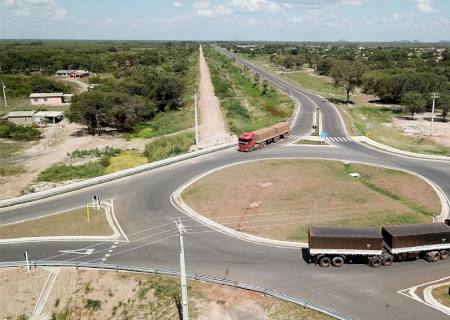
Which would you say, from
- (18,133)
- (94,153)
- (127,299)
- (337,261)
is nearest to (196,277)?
(127,299)

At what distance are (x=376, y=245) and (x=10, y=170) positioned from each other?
2023 inches

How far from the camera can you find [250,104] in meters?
105

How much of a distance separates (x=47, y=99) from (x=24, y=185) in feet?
236

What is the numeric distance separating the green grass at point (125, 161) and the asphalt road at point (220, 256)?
268 inches

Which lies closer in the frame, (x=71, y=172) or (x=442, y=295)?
(x=442, y=295)

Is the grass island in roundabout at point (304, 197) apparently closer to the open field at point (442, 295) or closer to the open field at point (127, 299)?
the open field at point (127, 299)

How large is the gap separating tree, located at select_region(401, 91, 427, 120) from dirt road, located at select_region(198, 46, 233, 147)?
141ft

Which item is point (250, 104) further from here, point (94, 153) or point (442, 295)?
point (442, 295)

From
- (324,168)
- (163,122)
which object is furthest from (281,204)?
(163,122)

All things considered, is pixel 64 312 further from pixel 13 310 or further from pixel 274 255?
pixel 274 255

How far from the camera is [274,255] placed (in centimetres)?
3152

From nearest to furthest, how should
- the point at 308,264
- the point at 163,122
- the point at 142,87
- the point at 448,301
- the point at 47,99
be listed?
the point at 448,301 < the point at 308,264 < the point at 163,122 < the point at 142,87 < the point at 47,99

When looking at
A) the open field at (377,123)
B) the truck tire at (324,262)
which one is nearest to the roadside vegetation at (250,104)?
the open field at (377,123)

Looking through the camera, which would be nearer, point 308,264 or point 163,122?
point 308,264
